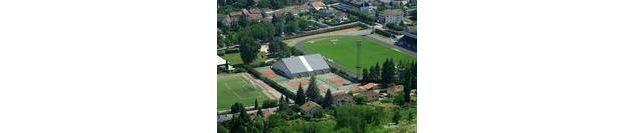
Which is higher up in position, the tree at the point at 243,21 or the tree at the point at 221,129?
the tree at the point at 243,21

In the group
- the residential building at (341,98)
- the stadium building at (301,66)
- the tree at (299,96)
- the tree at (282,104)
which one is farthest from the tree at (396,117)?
the tree at (282,104)

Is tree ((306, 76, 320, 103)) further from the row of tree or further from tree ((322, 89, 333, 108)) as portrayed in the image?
the row of tree

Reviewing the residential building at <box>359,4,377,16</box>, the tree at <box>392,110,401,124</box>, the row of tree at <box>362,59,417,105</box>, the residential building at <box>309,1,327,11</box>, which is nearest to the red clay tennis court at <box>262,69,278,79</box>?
the residential building at <box>309,1,327,11</box>

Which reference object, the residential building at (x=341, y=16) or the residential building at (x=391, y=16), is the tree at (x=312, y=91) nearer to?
the residential building at (x=341, y=16)

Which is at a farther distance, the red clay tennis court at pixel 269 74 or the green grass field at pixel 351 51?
the green grass field at pixel 351 51

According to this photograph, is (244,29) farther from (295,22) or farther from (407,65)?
(407,65)

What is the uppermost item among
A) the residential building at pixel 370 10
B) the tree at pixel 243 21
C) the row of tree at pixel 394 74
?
the residential building at pixel 370 10

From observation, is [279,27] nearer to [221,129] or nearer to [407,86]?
[221,129]
